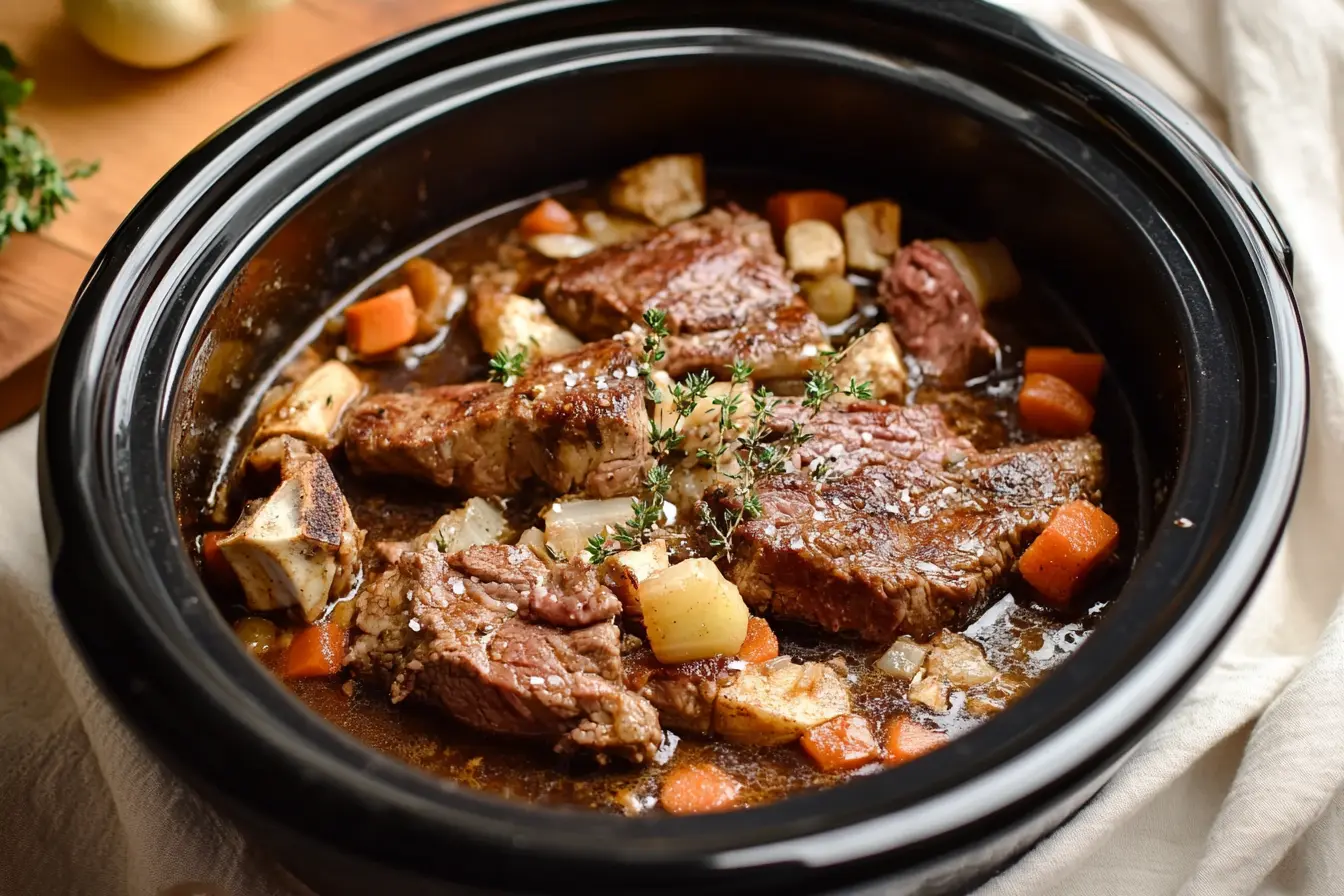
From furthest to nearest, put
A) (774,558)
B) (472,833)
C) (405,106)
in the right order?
(405,106) → (774,558) → (472,833)

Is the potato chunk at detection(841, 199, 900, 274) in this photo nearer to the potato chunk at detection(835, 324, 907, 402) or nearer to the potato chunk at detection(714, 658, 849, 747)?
the potato chunk at detection(835, 324, 907, 402)

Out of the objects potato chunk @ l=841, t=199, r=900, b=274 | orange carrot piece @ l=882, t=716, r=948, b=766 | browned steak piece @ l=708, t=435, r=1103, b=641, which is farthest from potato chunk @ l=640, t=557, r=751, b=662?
potato chunk @ l=841, t=199, r=900, b=274

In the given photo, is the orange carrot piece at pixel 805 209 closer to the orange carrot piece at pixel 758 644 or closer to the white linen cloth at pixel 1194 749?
the white linen cloth at pixel 1194 749

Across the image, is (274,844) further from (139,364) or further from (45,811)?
(45,811)

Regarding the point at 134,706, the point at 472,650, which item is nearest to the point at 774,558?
the point at 472,650

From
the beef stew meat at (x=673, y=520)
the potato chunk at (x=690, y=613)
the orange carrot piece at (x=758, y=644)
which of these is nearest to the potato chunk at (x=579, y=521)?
the beef stew meat at (x=673, y=520)
